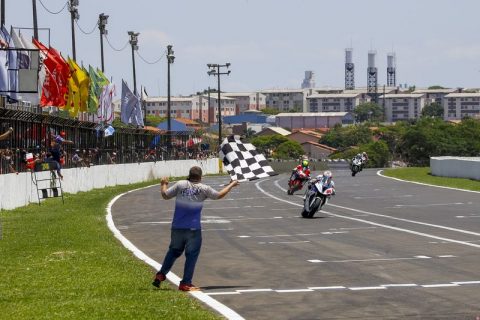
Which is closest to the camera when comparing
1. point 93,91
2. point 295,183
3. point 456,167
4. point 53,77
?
point 295,183

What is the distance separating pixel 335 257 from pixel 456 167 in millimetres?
42872

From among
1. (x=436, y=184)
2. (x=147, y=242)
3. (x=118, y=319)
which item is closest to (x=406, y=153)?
(x=436, y=184)

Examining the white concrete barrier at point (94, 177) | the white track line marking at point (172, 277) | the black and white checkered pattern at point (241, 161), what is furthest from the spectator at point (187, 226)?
the white concrete barrier at point (94, 177)

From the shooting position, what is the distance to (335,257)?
18.0 meters

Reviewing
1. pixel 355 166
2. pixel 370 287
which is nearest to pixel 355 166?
pixel 355 166

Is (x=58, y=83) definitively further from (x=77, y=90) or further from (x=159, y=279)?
(x=159, y=279)

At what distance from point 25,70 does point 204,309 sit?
22533 mm

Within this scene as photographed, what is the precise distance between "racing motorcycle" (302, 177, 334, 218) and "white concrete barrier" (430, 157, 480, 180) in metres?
26.6

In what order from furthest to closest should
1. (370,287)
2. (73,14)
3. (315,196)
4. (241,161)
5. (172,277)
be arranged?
(73,14)
(315,196)
(241,161)
(172,277)
(370,287)

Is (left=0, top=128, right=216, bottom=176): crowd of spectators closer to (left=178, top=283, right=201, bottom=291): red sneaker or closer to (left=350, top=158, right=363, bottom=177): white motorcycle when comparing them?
(left=178, top=283, right=201, bottom=291): red sneaker

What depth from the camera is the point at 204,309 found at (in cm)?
1193

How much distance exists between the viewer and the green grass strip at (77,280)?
1153 centimetres

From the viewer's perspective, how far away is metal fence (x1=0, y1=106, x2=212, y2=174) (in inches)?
1428

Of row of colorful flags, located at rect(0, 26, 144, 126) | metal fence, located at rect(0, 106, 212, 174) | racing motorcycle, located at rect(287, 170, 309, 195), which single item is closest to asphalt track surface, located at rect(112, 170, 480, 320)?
metal fence, located at rect(0, 106, 212, 174)
